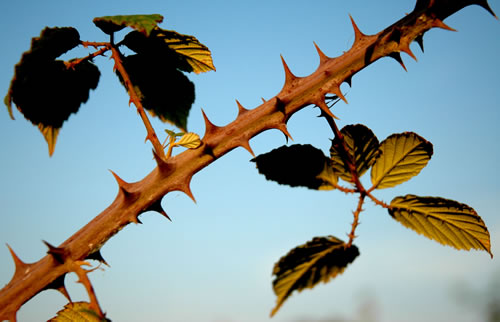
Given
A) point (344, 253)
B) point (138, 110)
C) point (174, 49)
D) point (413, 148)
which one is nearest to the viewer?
point (344, 253)

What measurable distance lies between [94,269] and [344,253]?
650 millimetres

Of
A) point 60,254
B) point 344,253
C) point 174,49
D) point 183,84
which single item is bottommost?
point 344,253

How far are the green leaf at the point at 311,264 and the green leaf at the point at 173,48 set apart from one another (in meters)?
0.91

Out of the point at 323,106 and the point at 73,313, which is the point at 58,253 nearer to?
the point at 73,313

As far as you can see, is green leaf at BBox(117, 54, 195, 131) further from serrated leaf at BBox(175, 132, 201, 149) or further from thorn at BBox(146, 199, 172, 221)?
thorn at BBox(146, 199, 172, 221)

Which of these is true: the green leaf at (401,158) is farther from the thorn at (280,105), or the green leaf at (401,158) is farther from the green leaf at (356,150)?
the thorn at (280,105)

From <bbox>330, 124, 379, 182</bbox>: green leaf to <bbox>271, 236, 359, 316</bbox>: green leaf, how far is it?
221 mm

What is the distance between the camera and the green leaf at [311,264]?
34.5 inches

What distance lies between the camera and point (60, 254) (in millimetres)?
958

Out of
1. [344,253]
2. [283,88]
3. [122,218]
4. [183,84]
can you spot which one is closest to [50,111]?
[183,84]

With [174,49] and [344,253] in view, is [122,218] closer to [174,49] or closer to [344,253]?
[344,253]

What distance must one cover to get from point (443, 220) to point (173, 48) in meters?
1.10

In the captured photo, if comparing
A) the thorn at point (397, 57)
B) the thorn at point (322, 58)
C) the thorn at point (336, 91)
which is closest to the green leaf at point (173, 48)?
the thorn at point (322, 58)

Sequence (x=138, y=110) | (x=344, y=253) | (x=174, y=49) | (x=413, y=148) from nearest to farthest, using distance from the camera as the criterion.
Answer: (x=344, y=253)
(x=413, y=148)
(x=138, y=110)
(x=174, y=49)
